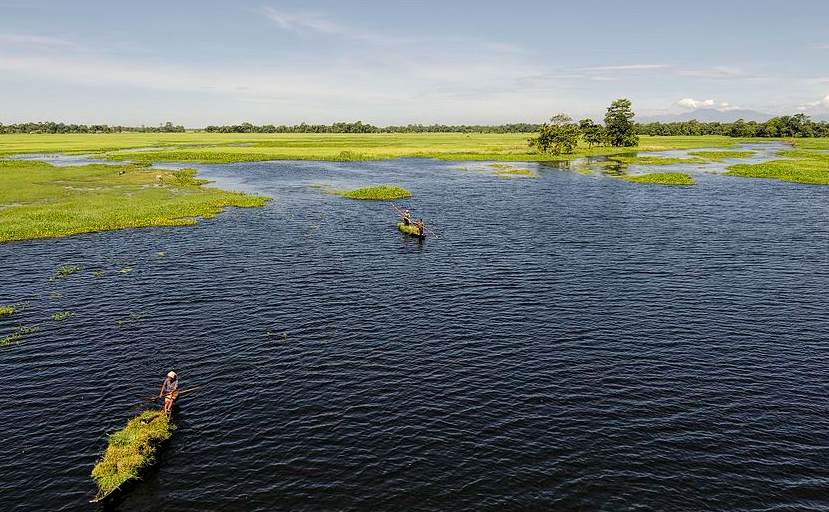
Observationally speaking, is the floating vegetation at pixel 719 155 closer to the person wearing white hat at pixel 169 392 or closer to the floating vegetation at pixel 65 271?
the floating vegetation at pixel 65 271

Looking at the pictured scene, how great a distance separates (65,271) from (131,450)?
3445 centimetres

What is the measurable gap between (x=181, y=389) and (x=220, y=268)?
24273 mm

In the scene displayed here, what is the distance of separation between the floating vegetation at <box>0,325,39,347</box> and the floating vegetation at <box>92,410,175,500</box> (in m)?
15.9

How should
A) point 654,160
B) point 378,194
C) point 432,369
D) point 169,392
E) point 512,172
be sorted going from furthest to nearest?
1. point 654,160
2. point 512,172
3. point 378,194
4. point 432,369
5. point 169,392

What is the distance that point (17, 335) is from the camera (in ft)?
126

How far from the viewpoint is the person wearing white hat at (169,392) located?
28.6 metres

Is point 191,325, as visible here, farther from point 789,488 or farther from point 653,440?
point 789,488

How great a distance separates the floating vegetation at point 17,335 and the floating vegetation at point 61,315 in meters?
1.57

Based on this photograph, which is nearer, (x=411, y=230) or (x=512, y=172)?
(x=411, y=230)

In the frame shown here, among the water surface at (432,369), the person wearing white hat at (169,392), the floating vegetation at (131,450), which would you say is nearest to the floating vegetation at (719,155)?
the water surface at (432,369)

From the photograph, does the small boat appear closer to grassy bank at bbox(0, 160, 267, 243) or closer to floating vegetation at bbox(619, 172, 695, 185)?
grassy bank at bbox(0, 160, 267, 243)

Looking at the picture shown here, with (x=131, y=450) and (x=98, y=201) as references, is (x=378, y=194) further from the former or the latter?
(x=131, y=450)

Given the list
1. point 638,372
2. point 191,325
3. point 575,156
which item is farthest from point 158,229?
point 575,156

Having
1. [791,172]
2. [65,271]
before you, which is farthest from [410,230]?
[791,172]
